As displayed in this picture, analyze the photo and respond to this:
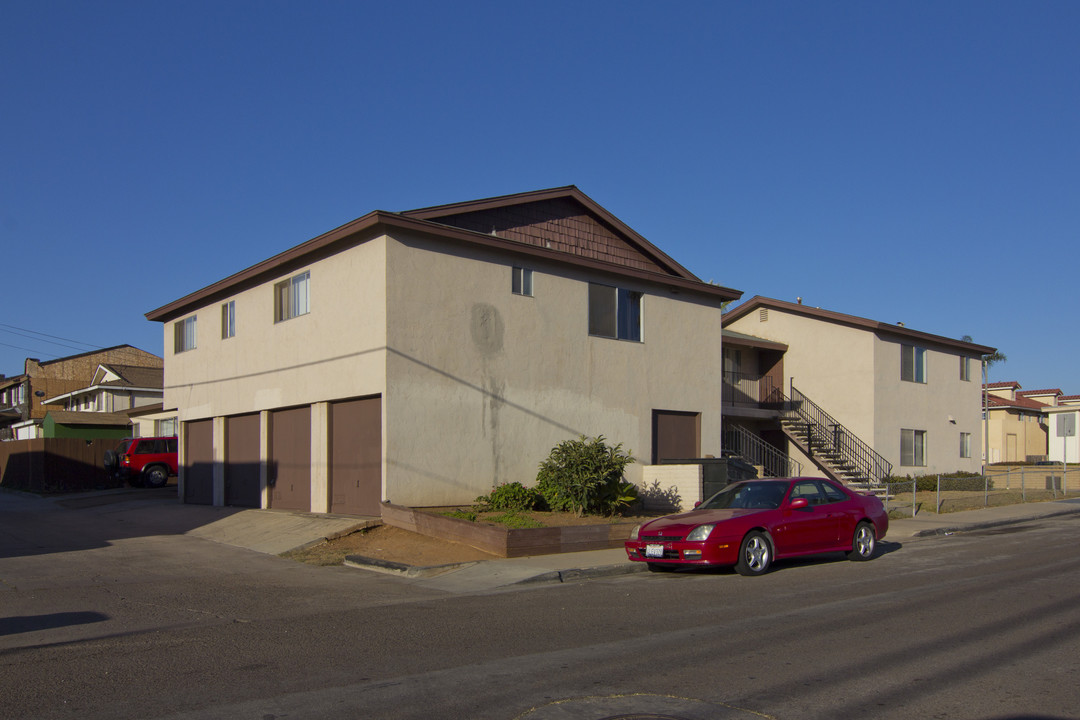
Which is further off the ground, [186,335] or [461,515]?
[186,335]

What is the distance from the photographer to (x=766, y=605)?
10055 millimetres

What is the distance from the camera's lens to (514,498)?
696 inches

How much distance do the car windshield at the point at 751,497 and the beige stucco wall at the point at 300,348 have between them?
23.2 feet

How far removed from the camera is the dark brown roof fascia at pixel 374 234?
17672 mm

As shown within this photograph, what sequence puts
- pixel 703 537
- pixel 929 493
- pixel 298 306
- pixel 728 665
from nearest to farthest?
pixel 728 665, pixel 703 537, pixel 298 306, pixel 929 493

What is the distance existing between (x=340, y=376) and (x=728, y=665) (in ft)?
43.2

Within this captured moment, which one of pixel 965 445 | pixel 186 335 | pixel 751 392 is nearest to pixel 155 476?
pixel 186 335

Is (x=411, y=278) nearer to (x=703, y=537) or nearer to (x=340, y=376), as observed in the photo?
(x=340, y=376)

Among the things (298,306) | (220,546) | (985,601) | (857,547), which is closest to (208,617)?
(220,546)

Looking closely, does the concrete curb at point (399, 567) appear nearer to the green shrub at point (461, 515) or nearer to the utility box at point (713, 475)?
the green shrub at point (461, 515)

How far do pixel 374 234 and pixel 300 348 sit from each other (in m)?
3.98

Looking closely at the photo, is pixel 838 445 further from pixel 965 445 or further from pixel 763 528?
pixel 763 528

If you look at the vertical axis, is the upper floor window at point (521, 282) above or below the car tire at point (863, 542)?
above

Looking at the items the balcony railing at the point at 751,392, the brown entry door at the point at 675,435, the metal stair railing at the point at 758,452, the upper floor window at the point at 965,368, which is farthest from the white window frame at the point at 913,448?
the brown entry door at the point at 675,435
